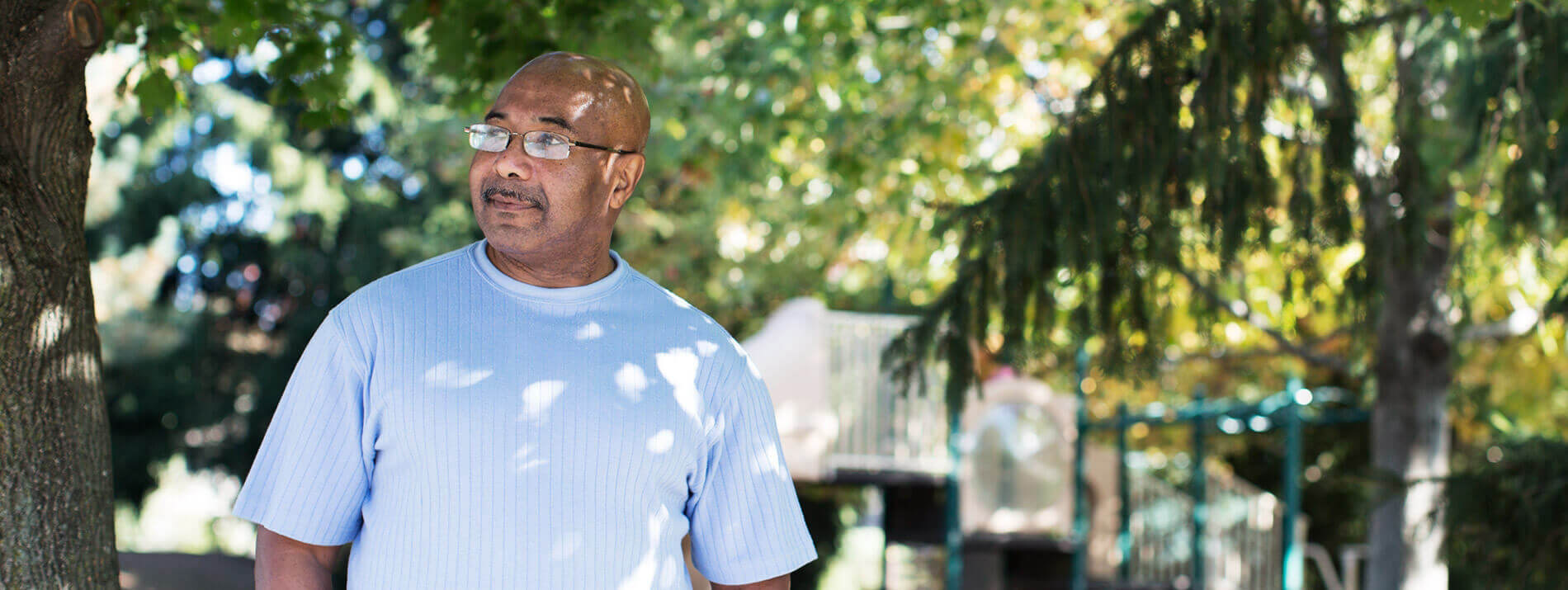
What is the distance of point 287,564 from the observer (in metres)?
2.00

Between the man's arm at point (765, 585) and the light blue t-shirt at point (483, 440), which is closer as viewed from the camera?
the light blue t-shirt at point (483, 440)

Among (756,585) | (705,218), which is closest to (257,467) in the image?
(756,585)

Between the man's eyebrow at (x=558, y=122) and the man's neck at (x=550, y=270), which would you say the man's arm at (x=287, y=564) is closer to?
the man's neck at (x=550, y=270)

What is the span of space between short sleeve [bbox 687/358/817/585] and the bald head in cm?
45

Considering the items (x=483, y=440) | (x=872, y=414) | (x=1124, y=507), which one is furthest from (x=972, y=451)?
(x=483, y=440)

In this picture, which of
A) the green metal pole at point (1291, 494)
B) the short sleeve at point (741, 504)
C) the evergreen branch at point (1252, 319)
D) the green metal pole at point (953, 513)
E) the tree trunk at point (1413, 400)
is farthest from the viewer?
the green metal pole at point (953, 513)

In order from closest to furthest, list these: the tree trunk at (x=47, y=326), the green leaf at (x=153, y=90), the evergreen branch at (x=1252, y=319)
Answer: the tree trunk at (x=47, y=326)
the green leaf at (x=153, y=90)
the evergreen branch at (x=1252, y=319)

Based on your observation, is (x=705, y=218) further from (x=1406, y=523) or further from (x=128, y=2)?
(x=128, y=2)

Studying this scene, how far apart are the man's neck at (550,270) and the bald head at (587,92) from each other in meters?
0.20

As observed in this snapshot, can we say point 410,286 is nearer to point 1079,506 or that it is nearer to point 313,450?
point 313,450

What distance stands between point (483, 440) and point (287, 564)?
352 mm

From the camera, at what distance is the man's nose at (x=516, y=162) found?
2098mm

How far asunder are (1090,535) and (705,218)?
4306 millimetres

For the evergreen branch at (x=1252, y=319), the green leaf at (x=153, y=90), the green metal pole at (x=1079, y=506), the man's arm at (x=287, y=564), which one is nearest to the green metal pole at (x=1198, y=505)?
the green metal pole at (x=1079, y=506)
